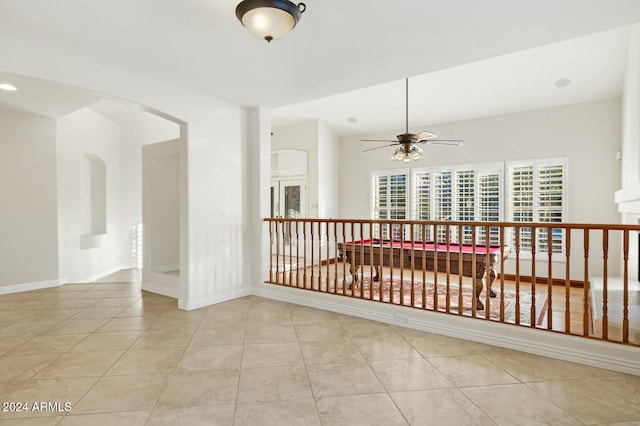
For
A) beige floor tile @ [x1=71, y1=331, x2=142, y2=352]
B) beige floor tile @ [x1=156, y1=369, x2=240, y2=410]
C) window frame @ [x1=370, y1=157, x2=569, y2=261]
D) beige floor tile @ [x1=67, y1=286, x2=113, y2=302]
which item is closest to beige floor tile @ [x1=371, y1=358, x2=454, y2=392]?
beige floor tile @ [x1=156, y1=369, x2=240, y2=410]

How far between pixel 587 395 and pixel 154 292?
5.14m

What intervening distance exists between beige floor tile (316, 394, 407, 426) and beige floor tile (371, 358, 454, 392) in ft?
0.64

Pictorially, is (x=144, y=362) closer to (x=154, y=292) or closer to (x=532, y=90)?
(x=154, y=292)

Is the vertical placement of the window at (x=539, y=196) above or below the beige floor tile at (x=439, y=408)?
above

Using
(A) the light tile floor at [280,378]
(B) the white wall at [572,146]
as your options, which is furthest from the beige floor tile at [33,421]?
(B) the white wall at [572,146]

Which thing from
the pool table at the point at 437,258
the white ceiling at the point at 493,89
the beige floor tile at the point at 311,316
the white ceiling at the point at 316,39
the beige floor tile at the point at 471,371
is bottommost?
the beige floor tile at the point at 311,316

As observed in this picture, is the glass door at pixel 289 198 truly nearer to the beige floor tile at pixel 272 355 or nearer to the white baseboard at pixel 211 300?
the white baseboard at pixel 211 300

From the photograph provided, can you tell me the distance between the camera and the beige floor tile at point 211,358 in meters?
2.67

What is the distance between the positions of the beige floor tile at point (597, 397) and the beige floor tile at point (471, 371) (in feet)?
0.70

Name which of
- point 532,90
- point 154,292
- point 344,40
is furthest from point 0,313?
point 532,90

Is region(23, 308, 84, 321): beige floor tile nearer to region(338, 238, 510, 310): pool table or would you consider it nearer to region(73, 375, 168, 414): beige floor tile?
region(73, 375, 168, 414): beige floor tile

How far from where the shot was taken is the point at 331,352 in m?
2.94

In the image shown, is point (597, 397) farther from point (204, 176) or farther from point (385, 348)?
point (204, 176)

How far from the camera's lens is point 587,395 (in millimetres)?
2248
